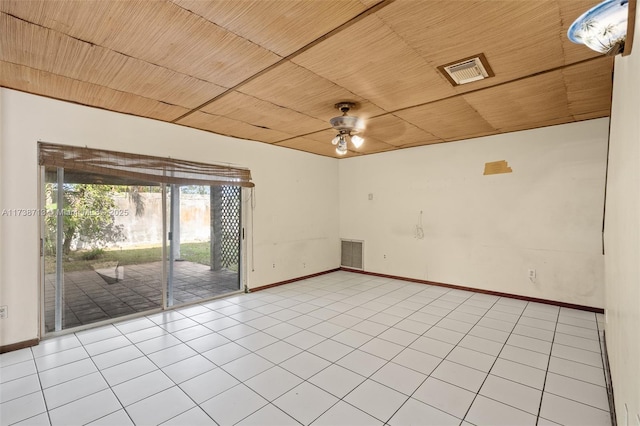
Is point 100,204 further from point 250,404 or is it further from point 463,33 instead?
point 463,33

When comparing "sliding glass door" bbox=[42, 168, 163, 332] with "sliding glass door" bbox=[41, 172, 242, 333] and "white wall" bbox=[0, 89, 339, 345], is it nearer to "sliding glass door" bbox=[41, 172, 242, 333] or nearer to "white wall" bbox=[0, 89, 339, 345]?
"sliding glass door" bbox=[41, 172, 242, 333]

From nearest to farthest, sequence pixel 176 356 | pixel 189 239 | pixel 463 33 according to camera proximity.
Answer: pixel 463 33
pixel 176 356
pixel 189 239

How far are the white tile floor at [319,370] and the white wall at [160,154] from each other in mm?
893

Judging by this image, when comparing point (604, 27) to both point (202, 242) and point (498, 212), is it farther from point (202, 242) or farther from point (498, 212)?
point (202, 242)

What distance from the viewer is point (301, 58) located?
242 cm

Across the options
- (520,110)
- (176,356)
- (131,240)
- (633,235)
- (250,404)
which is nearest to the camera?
(633,235)

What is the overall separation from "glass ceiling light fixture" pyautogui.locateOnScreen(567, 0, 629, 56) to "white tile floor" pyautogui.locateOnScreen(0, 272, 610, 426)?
7.59ft

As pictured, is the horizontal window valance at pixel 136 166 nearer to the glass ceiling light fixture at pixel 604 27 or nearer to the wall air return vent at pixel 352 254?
the wall air return vent at pixel 352 254

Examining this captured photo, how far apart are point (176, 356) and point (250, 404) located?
1.15 meters

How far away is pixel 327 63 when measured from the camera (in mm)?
2496

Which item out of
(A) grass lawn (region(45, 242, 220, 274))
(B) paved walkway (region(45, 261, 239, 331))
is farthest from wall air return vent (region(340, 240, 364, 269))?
(A) grass lawn (region(45, 242, 220, 274))

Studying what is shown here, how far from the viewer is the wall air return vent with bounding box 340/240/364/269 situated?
6766 millimetres

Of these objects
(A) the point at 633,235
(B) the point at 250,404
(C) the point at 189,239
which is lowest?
(B) the point at 250,404

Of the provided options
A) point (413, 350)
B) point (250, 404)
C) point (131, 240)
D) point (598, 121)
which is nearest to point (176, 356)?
point (250, 404)
